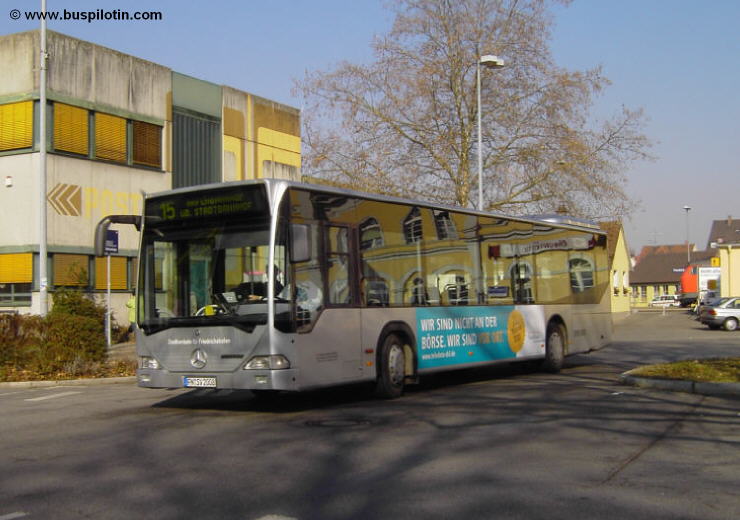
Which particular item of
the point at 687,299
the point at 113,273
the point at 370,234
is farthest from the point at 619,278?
the point at 370,234

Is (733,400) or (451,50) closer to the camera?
(733,400)

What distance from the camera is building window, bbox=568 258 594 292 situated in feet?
63.6

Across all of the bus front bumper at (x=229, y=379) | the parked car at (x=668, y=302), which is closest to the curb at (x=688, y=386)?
the bus front bumper at (x=229, y=379)

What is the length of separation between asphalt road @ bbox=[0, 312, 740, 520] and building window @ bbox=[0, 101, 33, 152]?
1482cm

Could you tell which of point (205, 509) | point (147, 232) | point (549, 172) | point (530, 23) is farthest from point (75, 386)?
point (530, 23)

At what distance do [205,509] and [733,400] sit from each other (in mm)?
8752

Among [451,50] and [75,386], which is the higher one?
[451,50]

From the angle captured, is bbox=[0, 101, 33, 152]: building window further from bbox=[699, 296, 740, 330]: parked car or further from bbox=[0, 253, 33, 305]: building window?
bbox=[699, 296, 740, 330]: parked car

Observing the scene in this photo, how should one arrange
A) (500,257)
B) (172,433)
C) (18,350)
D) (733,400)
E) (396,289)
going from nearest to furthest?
(172,433)
(733,400)
(396,289)
(500,257)
(18,350)

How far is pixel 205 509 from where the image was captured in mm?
6410

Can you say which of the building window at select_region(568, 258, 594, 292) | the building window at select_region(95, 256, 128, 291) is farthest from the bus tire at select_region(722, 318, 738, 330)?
the building window at select_region(95, 256, 128, 291)

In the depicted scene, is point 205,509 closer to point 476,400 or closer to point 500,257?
point 476,400

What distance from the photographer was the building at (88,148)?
2700 centimetres

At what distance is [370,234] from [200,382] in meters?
3.24
